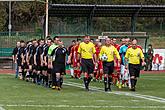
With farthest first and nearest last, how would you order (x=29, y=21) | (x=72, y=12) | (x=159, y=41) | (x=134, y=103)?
1. (x=29, y=21)
2. (x=159, y=41)
3. (x=72, y=12)
4. (x=134, y=103)

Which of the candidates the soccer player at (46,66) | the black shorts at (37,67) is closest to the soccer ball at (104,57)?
the soccer player at (46,66)

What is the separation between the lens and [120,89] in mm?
21656

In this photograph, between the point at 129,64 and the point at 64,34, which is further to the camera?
the point at 64,34

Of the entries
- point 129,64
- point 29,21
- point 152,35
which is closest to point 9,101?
point 129,64

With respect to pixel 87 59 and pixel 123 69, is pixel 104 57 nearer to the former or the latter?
pixel 87 59

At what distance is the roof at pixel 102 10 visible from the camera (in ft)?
131

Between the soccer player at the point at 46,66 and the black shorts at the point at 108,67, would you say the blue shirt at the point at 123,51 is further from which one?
the soccer player at the point at 46,66

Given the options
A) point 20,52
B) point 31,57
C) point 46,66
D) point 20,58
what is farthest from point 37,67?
point 20,58

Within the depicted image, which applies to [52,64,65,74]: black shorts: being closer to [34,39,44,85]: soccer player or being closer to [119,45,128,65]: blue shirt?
[34,39,44,85]: soccer player

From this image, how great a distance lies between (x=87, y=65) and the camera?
20797 millimetres

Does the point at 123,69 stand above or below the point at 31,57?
below

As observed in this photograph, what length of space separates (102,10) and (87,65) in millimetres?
20764

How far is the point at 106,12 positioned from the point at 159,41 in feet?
24.8

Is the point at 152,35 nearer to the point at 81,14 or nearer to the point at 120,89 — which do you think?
the point at 81,14
